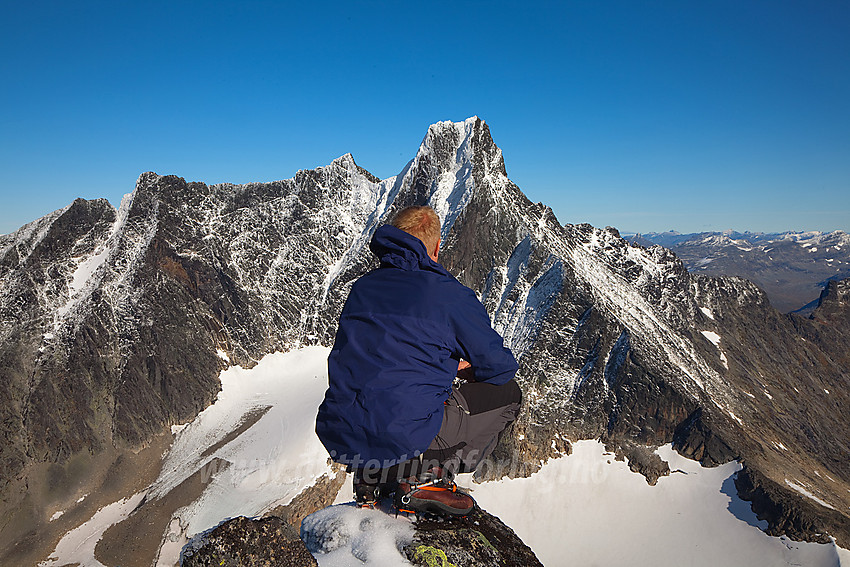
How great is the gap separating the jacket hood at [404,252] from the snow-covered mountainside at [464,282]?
74.4 metres

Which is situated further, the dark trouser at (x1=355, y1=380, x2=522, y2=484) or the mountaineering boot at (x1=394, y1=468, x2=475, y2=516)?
the mountaineering boot at (x1=394, y1=468, x2=475, y2=516)

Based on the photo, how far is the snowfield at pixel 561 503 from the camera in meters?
58.1

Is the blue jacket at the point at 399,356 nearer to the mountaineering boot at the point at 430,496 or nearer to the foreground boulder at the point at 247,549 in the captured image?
the mountaineering boot at the point at 430,496

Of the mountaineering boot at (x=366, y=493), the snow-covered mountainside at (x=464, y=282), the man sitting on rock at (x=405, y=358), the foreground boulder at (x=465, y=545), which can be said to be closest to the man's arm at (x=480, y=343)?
the man sitting on rock at (x=405, y=358)

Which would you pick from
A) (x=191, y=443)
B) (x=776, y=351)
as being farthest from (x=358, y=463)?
(x=776, y=351)

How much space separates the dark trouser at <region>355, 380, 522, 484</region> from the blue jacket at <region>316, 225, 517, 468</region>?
0.53 metres

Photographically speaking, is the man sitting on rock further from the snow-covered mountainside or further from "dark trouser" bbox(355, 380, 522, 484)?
the snow-covered mountainside

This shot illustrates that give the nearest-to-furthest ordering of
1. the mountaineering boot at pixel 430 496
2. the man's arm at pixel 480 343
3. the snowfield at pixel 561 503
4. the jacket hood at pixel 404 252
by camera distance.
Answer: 1. the man's arm at pixel 480 343
2. the jacket hood at pixel 404 252
3. the mountaineering boot at pixel 430 496
4. the snowfield at pixel 561 503

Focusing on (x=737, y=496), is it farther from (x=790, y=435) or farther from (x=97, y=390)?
(x=97, y=390)

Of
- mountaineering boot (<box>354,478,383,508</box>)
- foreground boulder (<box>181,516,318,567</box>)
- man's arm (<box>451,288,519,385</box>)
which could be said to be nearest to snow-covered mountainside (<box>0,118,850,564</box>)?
mountaineering boot (<box>354,478,383,508</box>)

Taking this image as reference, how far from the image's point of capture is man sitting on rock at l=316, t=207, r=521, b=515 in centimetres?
430

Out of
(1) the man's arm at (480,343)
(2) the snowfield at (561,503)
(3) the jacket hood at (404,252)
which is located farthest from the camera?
(2) the snowfield at (561,503)

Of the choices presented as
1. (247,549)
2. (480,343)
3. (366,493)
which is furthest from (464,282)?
(480,343)

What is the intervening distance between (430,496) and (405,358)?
2.39m
